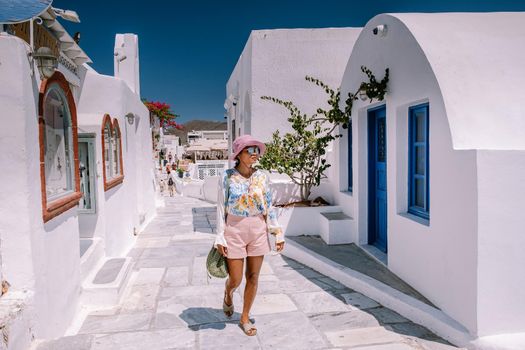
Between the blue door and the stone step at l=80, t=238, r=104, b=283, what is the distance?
163 inches

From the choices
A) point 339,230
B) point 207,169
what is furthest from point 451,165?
point 207,169

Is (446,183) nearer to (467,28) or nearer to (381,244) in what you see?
(467,28)

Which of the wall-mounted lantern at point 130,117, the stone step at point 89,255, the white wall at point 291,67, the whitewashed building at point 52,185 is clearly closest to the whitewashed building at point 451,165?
the white wall at point 291,67

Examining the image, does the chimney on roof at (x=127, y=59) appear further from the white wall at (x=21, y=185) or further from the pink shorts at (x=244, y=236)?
the pink shorts at (x=244, y=236)

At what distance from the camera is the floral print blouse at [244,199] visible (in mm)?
3641

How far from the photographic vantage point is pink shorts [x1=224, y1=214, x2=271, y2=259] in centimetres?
363

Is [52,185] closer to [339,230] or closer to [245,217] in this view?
[245,217]

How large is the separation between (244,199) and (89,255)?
9.50ft

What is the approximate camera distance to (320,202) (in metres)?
8.34

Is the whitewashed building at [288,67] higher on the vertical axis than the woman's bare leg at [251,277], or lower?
higher

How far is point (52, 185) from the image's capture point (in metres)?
4.21

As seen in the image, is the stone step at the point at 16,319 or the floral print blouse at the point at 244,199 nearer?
the stone step at the point at 16,319

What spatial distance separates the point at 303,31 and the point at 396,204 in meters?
5.68

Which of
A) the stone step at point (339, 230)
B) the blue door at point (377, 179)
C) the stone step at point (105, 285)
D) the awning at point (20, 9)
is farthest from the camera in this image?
the stone step at point (339, 230)
